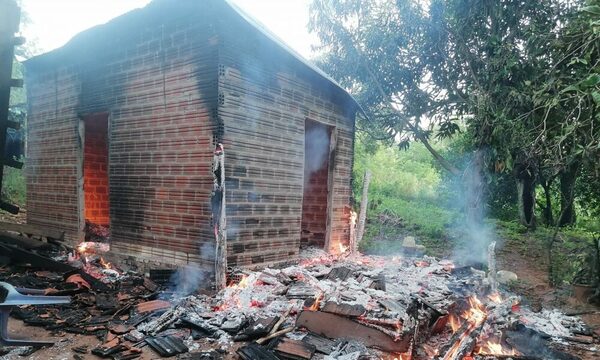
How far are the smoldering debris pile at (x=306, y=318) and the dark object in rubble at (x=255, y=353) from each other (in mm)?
13

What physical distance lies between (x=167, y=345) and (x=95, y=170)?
7089 millimetres

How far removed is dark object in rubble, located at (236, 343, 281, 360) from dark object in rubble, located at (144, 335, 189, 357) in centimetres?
79

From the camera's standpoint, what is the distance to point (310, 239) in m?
10.8

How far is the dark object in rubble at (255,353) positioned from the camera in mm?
4680

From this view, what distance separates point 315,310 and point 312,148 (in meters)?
6.01

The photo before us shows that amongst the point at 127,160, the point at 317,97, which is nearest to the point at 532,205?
the point at 317,97

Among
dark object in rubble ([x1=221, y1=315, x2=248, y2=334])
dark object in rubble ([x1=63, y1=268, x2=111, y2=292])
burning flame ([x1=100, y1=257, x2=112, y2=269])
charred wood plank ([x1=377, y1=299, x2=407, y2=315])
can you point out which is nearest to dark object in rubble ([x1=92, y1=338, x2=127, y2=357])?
dark object in rubble ([x1=221, y1=315, x2=248, y2=334])

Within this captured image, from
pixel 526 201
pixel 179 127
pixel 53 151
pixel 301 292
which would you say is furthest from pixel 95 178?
pixel 526 201

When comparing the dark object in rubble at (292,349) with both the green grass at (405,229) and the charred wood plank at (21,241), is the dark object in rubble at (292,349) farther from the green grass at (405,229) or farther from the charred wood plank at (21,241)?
the green grass at (405,229)

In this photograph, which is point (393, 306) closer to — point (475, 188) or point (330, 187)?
point (330, 187)

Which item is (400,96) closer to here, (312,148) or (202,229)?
(312,148)

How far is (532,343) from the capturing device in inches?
240

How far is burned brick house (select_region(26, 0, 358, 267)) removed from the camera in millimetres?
6949

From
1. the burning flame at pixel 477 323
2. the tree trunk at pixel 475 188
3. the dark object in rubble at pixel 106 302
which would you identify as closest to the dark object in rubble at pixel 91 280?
the dark object in rubble at pixel 106 302
